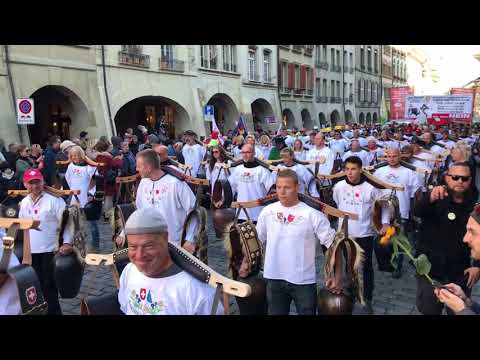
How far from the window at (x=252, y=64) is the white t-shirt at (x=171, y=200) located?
26518 mm

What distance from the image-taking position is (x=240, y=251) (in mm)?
4574

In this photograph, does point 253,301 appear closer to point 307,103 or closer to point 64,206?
point 64,206

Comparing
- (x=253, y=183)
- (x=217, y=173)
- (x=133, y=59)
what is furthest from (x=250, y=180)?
(x=133, y=59)

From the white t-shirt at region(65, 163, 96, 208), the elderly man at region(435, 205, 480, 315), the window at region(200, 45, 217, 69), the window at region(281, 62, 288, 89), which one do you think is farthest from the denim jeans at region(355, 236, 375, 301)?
the window at region(281, 62, 288, 89)

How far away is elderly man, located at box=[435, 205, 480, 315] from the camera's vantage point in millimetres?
2838

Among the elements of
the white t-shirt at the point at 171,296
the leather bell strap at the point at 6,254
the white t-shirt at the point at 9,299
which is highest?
the leather bell strap at the point at 6,254

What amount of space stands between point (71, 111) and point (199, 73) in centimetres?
827

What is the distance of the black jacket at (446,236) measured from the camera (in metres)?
4.25

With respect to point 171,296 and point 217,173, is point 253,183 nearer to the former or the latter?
point 217,173

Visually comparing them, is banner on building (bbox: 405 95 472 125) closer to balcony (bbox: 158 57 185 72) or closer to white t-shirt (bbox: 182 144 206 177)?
balcony (bbox: 158 57 185 72)

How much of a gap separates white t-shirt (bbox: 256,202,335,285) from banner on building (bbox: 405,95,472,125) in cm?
1977

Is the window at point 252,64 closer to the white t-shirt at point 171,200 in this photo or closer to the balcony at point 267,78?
the balcony at point 267,78

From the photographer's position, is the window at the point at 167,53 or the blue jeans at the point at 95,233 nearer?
the blue jeans at the point at 95,233

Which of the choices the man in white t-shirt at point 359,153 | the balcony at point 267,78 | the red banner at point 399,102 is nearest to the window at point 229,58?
the balcony at point 267,78
